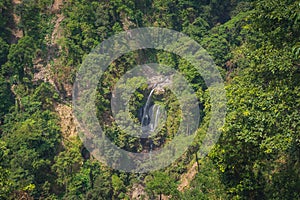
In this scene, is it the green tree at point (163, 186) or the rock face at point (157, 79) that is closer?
the green tree at point (163, 186)

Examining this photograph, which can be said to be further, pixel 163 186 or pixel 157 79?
pixel 157 79

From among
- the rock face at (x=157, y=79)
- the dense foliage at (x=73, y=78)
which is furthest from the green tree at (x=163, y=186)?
the rock face at (x=157, y=79)

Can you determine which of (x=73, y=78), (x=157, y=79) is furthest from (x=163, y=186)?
(x=73, y=78)

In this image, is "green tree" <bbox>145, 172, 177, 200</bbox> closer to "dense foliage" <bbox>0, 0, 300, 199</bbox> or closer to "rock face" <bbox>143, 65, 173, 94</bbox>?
"dense foliage" <bbox>0, 0, 300, 199</bbox>

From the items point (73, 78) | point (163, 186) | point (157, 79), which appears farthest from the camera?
point (157, 79)

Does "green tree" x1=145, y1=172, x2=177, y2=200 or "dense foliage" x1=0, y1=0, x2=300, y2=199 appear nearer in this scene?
"green tree" x1=145, y1=172, x2=177, y2=200

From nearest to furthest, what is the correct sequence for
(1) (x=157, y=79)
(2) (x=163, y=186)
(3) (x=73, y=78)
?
(2) (x=163, y=186) → (3) (x=73, y=78) → (1) (x=157, y=79)

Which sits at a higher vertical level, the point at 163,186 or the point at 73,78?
the point at 73,78

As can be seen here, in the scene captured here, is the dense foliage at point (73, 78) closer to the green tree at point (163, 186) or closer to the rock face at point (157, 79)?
the green tree at point (163, 186)

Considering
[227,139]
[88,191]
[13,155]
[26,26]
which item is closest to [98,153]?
[88,191]

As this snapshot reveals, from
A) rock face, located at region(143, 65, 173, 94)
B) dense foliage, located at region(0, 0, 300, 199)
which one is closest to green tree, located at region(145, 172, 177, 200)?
dense foliage, located at region(0, 0, 300, 199)

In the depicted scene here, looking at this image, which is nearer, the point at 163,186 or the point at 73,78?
the point at 163,186

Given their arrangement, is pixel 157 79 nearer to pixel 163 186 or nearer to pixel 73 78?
pixel 73 78

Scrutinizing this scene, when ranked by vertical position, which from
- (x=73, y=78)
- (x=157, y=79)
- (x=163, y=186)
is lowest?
(x=163, y=186)
